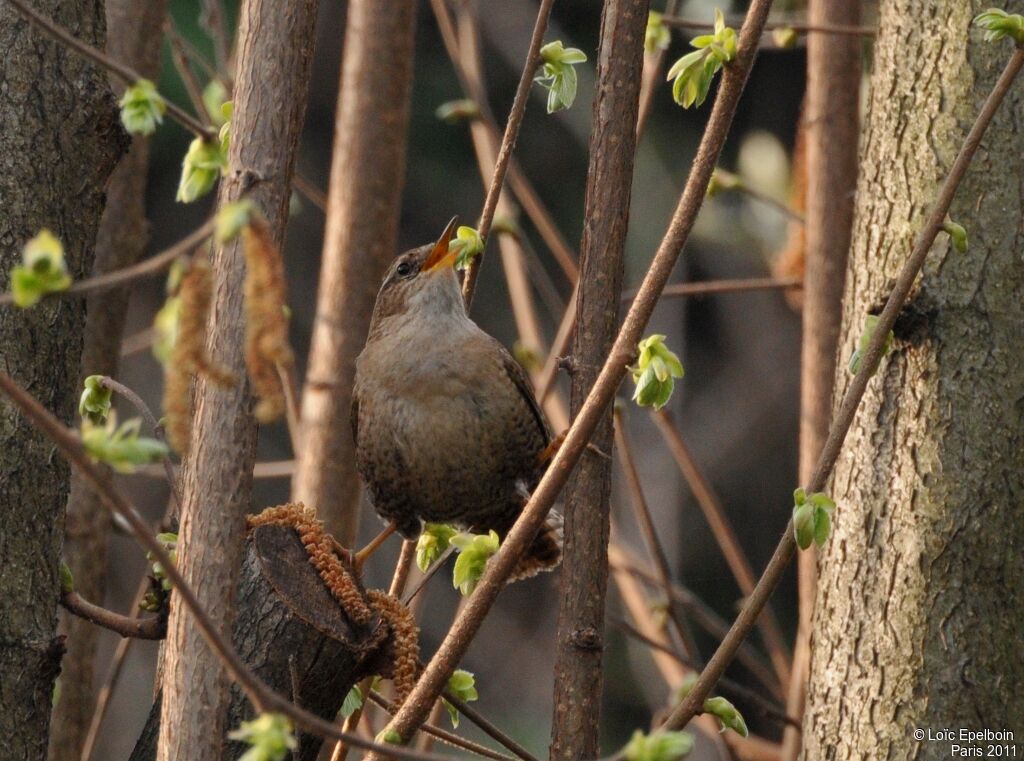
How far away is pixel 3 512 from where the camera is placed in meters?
2.11

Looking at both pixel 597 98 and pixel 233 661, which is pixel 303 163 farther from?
pixel 233 661

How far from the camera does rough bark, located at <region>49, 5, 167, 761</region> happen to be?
10.8ft

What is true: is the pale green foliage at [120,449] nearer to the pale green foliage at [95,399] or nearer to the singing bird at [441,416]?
the pale green foliage at [95,399]

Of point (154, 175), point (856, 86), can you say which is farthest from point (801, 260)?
point (154, 175)

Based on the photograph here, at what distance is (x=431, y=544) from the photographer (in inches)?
112

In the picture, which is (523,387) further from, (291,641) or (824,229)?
(291,641)

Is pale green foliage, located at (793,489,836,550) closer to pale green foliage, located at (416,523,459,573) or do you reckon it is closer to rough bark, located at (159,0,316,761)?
rough bark, located at (159,0,316,761)

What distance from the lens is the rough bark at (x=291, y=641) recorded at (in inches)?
82.7

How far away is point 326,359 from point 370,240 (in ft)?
1.15

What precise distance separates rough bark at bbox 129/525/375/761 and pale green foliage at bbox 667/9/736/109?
955 millimetres

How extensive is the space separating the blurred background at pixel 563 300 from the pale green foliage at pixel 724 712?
238 inches

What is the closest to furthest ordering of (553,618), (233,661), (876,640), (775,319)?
1. (233,661)
2. (876,640)
3. (553,618)
4. (775,319)

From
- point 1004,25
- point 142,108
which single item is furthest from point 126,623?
point 1004,25

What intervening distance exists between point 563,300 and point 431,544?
6221 mm
